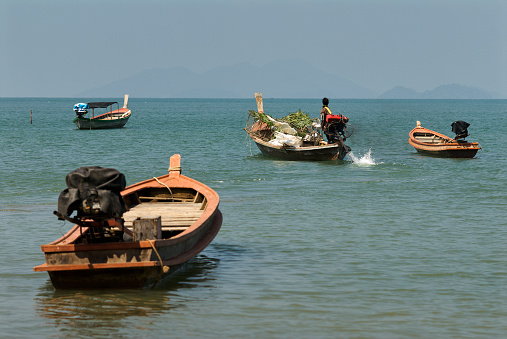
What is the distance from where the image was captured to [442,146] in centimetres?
3662

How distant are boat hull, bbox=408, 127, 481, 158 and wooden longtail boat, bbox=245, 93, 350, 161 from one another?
646 cm

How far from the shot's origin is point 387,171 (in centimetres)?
3222

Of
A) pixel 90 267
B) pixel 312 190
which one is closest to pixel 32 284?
pixel 90 267

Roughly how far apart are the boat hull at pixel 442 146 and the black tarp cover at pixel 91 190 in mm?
28787

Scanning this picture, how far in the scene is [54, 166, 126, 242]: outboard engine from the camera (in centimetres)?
1045

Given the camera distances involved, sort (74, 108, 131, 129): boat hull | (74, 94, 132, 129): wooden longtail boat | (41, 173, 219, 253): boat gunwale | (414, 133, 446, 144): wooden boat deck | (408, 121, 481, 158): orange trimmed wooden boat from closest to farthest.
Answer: (41, 173, 219, 253): boat gunwale
(408, 121, 481, 158): orange trimmed wooden boat
(414, 133, 446, 144): wooden boat deck
(74, 94, 132, 129): wooden longtail boat
(74, 108, 131, 129): boat hull

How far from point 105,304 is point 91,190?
1922mm

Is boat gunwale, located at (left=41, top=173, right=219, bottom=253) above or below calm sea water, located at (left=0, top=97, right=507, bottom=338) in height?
above

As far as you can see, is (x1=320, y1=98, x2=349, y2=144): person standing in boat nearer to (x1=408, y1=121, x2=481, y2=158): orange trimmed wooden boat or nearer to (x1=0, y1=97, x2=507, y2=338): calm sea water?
(x1=0, y1=97, x2=507, y2=338): calm sea water

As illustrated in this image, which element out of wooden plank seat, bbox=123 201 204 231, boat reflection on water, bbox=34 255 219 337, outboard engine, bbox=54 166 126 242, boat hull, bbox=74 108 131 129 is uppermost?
boat hull, bbox=74 108 131 129

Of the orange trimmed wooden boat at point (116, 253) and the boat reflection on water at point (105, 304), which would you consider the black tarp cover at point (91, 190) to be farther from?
the boat reflection on water at point (105, 304)

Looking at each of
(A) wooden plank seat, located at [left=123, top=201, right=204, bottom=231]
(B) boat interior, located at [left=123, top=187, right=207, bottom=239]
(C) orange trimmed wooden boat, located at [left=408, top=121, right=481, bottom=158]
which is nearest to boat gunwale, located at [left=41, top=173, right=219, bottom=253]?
(B) boat interior, located at [left=123, top=187, right=207, bottom=239]

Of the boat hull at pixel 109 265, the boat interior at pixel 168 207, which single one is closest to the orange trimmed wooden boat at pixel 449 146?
the boat interior at pixel 168 207

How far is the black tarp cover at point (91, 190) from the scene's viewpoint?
34.2 feet
